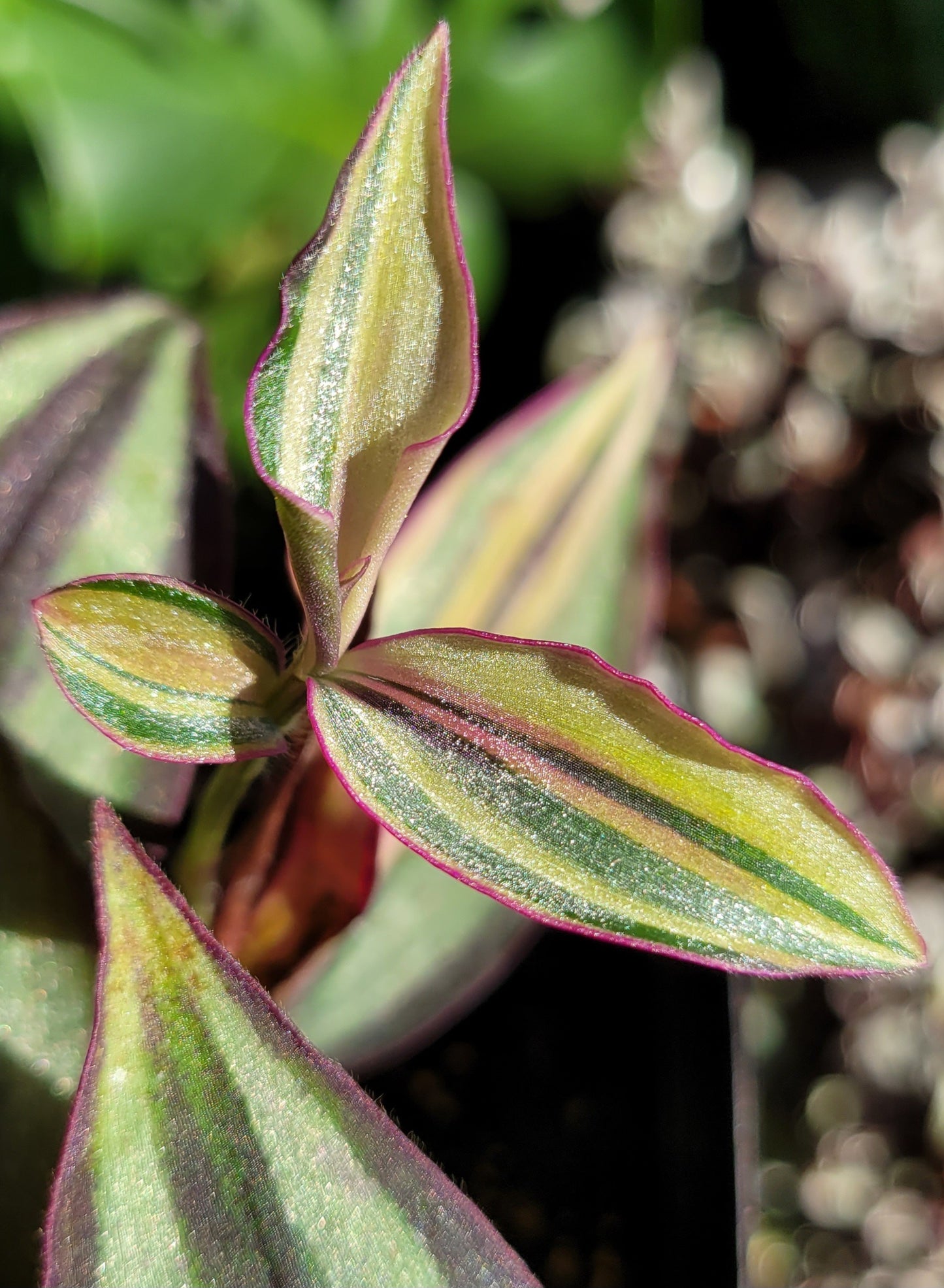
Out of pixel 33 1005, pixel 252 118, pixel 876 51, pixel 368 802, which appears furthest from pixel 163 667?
pixel 876 51

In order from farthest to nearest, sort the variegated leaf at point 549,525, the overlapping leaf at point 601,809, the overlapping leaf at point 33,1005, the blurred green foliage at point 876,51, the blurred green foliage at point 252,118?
1. the blurred green foliage at point 876,51
2. the blurred green foliage at point 252,118
3. the variegated leaf at point 549,525
4. the overlapping leaf at point 33,1005
5. the overlapping leaf at point 601,809

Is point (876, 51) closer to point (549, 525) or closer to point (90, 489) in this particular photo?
point (549, 525)

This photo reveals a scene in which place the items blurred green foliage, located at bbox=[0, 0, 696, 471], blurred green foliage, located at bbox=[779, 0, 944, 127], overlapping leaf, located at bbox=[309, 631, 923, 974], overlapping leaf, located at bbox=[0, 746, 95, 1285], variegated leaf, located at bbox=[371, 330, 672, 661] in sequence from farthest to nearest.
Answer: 1. blurred green foliage, located at bbox=[779, 0, 944, 127]
2. blurred green foliage, located at bbox=[0, 0, 696, 471]
3. variegated leaf, located at bbox=[371, 330, 672, 661]
4. overlapping leaf, located at bbox=[0, 746, 95, 1285]
5. overlapping leaf, located at bbox=[309, 631, 923, 974]

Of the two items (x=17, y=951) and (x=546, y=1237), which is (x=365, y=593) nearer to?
(x=17, y=951)

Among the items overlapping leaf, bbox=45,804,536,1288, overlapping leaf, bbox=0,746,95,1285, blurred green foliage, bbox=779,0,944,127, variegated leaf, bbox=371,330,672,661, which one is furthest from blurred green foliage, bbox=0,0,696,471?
overlapping leaf, bbox=45,804,536,1288

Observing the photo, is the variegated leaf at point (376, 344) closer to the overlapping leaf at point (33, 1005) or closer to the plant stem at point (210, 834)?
the plant stem at point (210, 834)

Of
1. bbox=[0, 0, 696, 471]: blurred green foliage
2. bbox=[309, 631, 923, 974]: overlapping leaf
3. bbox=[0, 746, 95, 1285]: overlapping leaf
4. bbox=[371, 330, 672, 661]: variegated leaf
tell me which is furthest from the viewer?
bbox=[0, 0, 696, 471]: blurred green foliage

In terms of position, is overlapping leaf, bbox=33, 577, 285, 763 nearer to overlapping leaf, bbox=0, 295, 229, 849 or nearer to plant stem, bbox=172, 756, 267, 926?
plant stem, bbox=172, 756, 267, 926

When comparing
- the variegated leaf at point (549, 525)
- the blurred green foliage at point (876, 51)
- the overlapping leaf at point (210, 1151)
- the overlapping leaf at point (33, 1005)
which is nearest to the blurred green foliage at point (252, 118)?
the blurred green foliage at point (876, 51)
